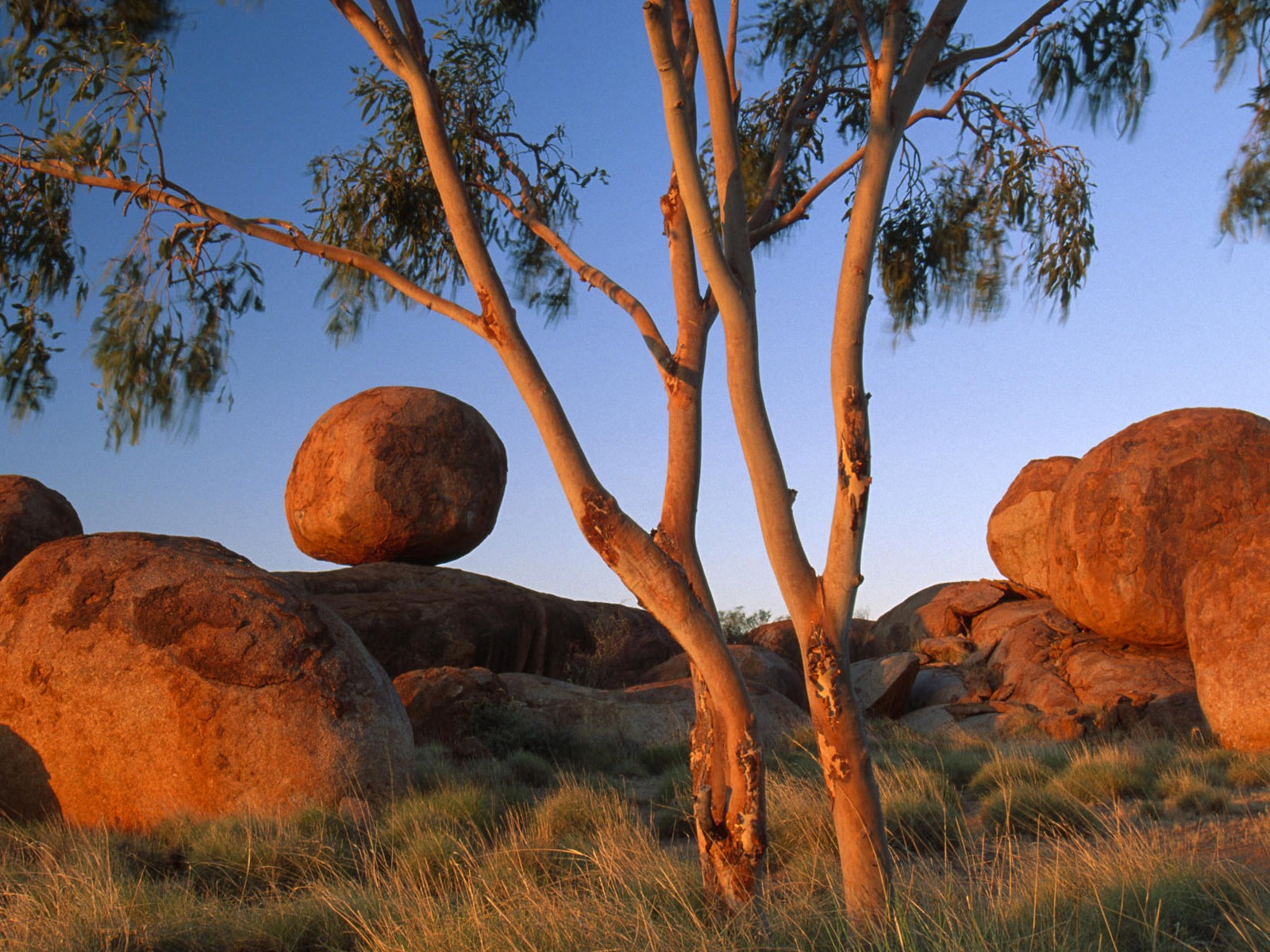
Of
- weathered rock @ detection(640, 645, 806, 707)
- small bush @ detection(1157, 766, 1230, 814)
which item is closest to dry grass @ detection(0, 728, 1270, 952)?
small bush @ detection(1157, 766, 1230, 814)

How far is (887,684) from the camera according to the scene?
45.6ft

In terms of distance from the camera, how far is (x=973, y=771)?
906cm

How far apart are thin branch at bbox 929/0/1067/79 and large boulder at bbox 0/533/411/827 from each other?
5.66 metres

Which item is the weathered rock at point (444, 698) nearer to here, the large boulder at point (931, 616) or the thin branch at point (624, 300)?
the thin branch at point (624, 300)

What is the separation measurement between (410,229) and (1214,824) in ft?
22.4

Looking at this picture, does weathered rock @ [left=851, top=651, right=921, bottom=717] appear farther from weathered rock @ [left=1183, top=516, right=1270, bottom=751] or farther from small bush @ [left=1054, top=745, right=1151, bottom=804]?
small bush @ [left=1054, top=745, right=1151, bottom=804]

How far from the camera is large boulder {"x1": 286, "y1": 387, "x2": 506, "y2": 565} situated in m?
15.0

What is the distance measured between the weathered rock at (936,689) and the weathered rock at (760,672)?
5.05ft

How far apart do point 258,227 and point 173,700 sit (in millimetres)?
3321

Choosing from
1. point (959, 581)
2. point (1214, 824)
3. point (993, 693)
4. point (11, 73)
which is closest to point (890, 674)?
point (993, 693)

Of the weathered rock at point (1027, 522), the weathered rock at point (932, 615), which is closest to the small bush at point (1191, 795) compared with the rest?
the weathered rock at point (1027, 522)

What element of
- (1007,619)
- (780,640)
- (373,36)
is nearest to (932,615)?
(1007,619)

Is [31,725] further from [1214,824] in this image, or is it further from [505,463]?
[505,463]

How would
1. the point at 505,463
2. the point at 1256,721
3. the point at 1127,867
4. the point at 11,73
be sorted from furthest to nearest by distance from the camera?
the point at 505,463 → the point at 1256,721 → the point at 11,73 → the point at 1127,867
